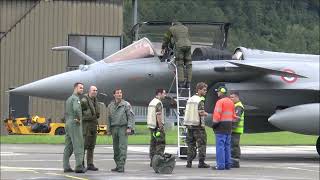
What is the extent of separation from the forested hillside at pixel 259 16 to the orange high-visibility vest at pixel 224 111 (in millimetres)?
91773

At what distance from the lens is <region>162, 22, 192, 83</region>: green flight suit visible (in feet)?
61.8

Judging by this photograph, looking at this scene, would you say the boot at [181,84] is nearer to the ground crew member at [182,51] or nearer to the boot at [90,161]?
the ground crew member at [182,51]

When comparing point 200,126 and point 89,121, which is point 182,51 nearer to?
point 200,126

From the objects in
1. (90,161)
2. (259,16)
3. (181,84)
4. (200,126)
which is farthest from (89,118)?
(259,16)

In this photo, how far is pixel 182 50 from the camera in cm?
1881

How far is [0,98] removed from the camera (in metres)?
42.3

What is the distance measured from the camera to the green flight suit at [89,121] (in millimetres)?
15938

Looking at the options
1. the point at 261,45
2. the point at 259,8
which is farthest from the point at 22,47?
the point at 259,8

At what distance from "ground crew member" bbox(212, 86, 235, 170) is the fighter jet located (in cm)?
276

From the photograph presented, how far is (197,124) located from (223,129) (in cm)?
59

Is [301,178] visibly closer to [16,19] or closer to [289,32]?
[16,19]

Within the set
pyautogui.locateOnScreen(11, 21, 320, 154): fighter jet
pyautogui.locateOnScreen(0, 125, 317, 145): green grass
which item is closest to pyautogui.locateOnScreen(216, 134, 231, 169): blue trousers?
pyautogui.locateOnScreen(11, 21, 320, 154): fighter jet

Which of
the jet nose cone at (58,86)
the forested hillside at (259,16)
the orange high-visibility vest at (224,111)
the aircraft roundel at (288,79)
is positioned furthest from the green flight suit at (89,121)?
the forested hillside at (259,16)

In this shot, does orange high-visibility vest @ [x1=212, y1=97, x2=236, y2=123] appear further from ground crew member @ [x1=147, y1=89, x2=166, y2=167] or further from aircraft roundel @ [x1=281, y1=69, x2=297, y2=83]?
aircraft roundel @ [x1=281, y1=69, x2=297, y2=83]
